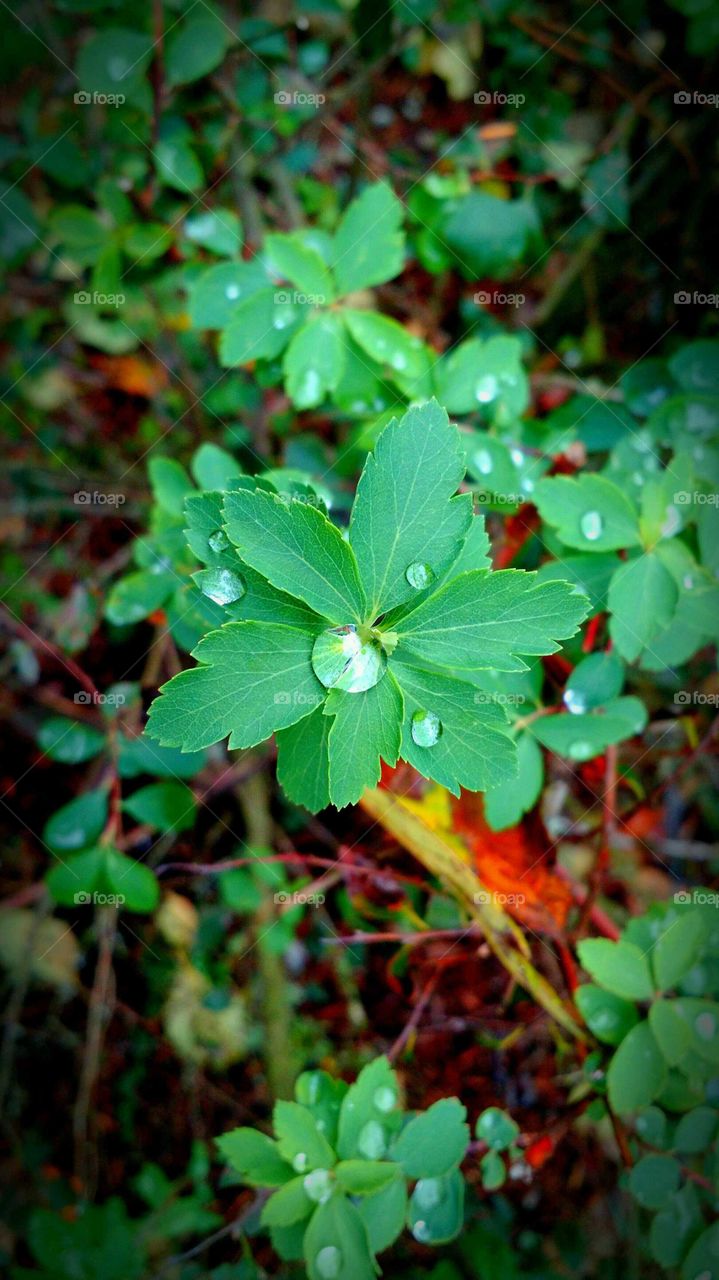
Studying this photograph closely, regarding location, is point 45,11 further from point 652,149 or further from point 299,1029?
point 299,1029

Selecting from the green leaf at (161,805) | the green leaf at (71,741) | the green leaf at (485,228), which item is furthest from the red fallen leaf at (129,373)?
the green leaf at (161,805)

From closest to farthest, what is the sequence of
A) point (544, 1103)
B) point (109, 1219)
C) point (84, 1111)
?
point (109, 1219), point (544, 1103), point (84, 1111)

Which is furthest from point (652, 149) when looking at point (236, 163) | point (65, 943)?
point (65, 943)

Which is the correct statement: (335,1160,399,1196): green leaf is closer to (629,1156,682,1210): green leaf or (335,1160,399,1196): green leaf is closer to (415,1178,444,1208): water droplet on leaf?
(415,1178,444,1208): water droplet on leaf

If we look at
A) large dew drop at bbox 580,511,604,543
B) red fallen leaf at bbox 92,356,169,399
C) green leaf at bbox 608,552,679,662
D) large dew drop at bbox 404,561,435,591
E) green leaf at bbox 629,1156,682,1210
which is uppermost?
large dew drop at bbox 404,561,435,591

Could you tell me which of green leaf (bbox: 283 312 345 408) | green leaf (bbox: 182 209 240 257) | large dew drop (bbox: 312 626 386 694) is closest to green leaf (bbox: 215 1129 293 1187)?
large dew drop (bbox: 312 626 386 694)

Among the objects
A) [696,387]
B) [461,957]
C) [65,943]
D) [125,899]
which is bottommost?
[65,943]
